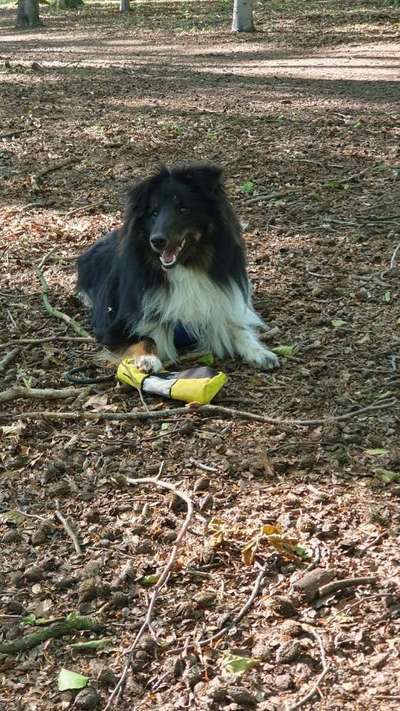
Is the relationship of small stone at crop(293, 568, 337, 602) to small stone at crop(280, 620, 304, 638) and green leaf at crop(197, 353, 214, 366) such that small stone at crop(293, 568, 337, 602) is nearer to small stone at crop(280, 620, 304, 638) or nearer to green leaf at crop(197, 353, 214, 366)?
small stone at crop(280, 620, 304, 638)

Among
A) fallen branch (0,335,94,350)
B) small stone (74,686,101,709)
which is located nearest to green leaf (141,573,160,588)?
small stone (74,686,101,709)

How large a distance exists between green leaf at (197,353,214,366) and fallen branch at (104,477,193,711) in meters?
1.39

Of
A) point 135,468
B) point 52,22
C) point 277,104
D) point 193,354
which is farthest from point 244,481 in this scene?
point 52,22

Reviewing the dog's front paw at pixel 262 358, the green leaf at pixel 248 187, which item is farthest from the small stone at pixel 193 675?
the green leaf at pixel 248 187

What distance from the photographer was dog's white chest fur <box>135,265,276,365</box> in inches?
215

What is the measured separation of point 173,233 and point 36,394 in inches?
49.6

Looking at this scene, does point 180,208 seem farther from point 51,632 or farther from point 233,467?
point 51,632

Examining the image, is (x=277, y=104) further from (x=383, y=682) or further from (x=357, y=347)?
(x=383, y=682)

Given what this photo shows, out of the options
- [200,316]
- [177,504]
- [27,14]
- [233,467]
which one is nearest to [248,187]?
[200,316]

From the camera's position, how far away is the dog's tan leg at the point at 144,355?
524 cm

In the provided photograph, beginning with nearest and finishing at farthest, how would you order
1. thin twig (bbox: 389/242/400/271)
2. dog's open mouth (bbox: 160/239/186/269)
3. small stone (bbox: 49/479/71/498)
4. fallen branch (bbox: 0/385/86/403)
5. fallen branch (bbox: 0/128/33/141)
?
small stone (bbox: 49/479/71/498)
fallen branch (bbox: 0/385/86/403)
dog's open mouth (bbox: 160/239/186/269)
thin twig (bbox: 389/242/400/271)
fallen branch (bbox: 0/128/33/141)

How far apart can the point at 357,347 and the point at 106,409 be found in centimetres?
170

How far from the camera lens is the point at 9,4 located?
37906 mm

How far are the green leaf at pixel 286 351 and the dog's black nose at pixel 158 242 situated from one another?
1022 millimetres
